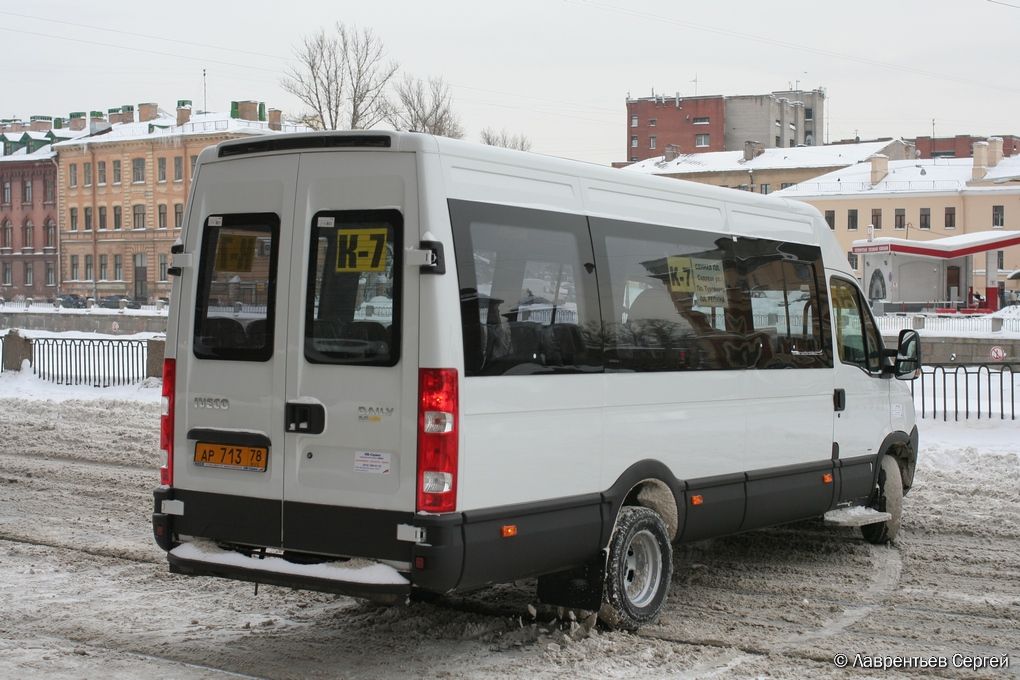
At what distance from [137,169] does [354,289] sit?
9168 centimetres

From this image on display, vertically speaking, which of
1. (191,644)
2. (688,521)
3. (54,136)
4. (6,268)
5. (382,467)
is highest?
(54,136)

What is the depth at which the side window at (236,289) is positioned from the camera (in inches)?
261

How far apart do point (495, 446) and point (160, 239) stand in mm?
88755

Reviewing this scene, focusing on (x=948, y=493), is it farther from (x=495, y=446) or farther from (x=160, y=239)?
(x=160, y=239)

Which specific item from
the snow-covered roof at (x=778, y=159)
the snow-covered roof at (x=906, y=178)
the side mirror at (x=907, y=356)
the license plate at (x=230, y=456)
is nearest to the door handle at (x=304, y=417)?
the license plate at (x=230, y=456)

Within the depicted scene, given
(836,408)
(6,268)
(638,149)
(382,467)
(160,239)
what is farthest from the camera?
(638,149)

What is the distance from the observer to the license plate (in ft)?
21.6

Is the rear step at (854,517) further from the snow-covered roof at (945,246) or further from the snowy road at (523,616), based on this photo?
the snow-covered roof at (945,246)

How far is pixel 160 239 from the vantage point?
299 feet

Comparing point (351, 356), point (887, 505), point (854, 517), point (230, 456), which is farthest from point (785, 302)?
point (230, 456)

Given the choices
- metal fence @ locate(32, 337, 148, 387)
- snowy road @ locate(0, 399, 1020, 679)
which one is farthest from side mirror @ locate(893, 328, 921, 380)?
metal fence @ locate(32, 337, 148, 387)

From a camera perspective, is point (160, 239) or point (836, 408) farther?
point (160, 239)

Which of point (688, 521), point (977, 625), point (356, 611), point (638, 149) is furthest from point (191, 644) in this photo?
point (638, 149)

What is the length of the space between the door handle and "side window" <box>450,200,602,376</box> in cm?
82
